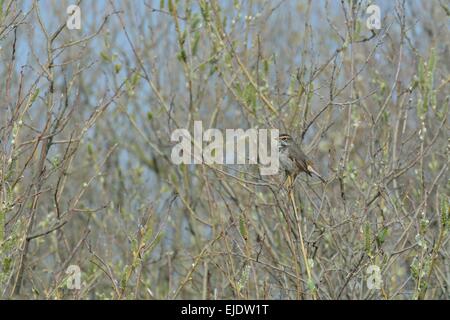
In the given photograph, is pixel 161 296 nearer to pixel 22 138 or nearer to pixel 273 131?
pixel 22 138

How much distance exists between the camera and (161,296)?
988 centimetres

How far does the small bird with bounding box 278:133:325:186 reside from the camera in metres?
7.25

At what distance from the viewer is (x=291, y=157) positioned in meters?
7.38

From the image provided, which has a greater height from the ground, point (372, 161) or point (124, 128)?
point (124, 128)

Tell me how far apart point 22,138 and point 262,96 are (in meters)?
3.32

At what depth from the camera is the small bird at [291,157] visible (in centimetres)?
725

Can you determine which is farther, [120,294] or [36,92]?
[36,92]

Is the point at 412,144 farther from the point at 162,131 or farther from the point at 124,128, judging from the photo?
the point at 124,128

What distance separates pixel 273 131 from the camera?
7.34 metres

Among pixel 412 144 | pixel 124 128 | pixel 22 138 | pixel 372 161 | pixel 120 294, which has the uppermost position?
pixel 124 128

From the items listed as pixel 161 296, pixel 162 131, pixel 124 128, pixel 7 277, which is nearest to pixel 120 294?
pixel 7 277

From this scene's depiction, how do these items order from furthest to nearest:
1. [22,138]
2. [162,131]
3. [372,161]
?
1. [162,131]
2. [22,138]
3. [372,161]

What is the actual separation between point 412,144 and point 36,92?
134 inches

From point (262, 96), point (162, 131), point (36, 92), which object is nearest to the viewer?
point (36, 92)
